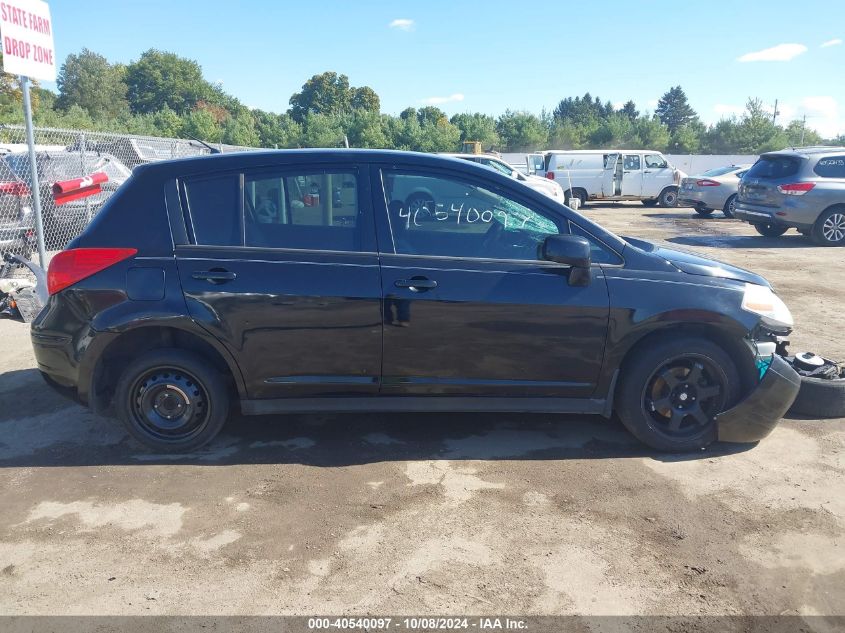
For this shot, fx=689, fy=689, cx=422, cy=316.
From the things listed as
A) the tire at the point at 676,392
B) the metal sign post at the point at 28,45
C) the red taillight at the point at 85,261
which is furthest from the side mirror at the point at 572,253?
the metal sign post at the point at 28,45

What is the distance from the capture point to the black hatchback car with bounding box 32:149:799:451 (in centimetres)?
404

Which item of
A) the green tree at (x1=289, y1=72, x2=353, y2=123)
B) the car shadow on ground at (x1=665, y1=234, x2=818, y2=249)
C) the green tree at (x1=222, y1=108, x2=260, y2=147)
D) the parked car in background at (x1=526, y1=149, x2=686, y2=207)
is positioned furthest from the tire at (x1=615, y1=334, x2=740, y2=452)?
the green tree at (x1=289, y1=72, x2=353, y2=123)

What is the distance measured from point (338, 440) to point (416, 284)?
1.20 metres

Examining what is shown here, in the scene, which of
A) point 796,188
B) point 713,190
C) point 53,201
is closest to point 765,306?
point 53,201

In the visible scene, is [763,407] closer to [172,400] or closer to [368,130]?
[172,400]

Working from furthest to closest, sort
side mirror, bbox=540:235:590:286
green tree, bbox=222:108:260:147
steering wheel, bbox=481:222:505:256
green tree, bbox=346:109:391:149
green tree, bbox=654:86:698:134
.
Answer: green tree, bbox=654:86:698:134, green tree, bbox=346:109:391:149, green tree, bbox=222:108:260:147, steering wheel, bbox=481:222:505:256, side mirror, bbox=540:235:590:286

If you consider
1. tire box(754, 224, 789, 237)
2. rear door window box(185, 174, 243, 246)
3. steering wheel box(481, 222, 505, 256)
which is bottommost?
tire box(754, 224, 789, 237)

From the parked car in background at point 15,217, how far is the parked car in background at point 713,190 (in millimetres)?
16367

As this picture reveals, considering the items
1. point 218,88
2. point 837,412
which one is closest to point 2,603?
point 837,412

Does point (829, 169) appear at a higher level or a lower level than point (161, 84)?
lower

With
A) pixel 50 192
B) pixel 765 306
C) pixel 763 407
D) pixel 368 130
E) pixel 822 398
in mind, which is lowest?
pixel 822 398

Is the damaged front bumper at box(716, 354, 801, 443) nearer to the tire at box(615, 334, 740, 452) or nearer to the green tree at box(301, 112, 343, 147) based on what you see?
the tire at box(615, 334, 740, 452)

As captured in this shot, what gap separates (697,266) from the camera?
14.2 feet

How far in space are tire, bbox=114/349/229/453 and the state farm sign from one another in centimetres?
407
